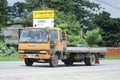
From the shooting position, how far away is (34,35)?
3083 cm

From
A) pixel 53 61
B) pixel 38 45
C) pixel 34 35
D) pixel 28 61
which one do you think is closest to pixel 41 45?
pixel 38 45

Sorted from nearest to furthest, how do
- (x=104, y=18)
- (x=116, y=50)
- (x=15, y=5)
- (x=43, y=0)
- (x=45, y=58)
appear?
(x=45, y=58), (x=116, y=50), (x=43, y=0), (x=15, y=5), (x=104, y=18)

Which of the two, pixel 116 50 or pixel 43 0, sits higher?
pixel 43 0

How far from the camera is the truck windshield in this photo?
30750mm

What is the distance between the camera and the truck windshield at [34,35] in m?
30.8

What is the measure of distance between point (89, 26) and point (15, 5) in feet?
45.3

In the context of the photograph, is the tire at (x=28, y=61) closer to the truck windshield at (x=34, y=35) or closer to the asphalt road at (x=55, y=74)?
the truck windshield at (x=34, y=35)

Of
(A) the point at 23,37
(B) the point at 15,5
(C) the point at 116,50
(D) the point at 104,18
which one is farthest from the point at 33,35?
(D) the point at 104,18

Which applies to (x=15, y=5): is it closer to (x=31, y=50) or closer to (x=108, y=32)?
(x=108, y=32)

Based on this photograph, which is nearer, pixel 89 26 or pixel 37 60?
pixel 37 60

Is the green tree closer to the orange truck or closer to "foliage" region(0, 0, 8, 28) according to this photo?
"foliage" region(0, 0, 8, 28)

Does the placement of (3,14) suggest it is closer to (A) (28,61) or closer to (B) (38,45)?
(A) (28,61)

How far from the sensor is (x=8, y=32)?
83.2 m

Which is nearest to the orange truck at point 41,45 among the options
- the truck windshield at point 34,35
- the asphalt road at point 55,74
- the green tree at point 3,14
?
the truck windshield at point 34,35
